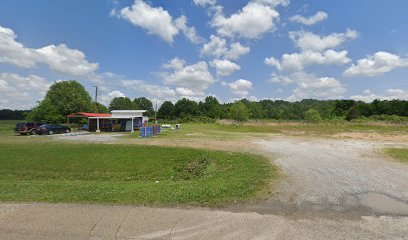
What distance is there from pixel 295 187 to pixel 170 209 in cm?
409

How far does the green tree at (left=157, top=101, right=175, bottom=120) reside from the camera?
103581 mm

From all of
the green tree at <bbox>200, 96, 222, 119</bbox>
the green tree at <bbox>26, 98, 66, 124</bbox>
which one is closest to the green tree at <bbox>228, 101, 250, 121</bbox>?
the green tree at <bbox>200, 96, 222, 119</bbox>

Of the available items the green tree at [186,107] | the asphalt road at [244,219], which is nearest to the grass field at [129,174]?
the asphalt road at [244,219]

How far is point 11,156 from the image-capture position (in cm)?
1681

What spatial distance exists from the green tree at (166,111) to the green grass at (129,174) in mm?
83765

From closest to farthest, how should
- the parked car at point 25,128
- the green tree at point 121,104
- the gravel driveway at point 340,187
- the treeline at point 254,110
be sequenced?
the gravel driveway at point 340,187 < the parked car at point 25,128 < the treeline at point 254,110 < the green tree at point 121,104

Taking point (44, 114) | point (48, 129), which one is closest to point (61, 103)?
point (44, 114)

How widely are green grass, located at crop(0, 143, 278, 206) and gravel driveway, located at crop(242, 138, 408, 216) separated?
80cm

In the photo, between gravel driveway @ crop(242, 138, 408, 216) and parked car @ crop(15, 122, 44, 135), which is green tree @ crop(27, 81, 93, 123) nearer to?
parked car @ crop(15, 122, 44, 135)

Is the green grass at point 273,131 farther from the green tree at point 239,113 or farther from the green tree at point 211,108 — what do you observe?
the green tree at point 211,108

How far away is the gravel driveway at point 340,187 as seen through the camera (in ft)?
18.5

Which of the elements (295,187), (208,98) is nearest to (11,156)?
(295,187)

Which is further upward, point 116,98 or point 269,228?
point 116,98

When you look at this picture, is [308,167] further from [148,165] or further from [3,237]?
[3,237]
